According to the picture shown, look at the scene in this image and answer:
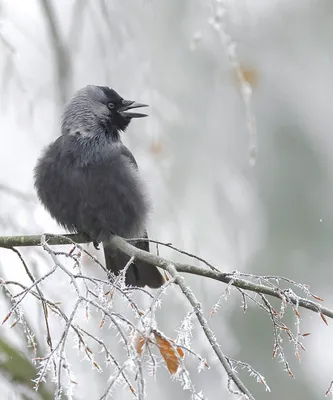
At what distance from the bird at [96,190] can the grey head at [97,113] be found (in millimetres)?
13

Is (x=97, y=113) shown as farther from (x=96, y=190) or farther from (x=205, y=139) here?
(x=205, y=139)

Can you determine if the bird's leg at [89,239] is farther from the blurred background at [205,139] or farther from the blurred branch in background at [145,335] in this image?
the blurred branch in background at [145,335]

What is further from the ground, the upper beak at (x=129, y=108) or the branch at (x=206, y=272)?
the upper beak at (x=129, y=108)

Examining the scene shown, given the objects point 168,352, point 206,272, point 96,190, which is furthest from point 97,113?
point 168,352

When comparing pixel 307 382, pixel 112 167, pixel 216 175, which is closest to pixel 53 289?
pixel 112 167

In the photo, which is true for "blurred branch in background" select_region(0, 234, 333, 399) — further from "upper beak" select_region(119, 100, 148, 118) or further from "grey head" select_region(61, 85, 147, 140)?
"upper beak" select_region(119, 100, 148, 118)

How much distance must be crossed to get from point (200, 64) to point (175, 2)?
127 centimetres

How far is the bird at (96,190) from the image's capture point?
14.0 feet

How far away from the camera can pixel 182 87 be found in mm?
5832

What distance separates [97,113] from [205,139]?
1.49m

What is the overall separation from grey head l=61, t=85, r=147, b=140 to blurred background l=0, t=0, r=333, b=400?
9 cm

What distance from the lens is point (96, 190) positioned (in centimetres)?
426

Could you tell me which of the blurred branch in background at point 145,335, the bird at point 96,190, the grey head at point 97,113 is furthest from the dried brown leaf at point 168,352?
the grey head at point 97,113

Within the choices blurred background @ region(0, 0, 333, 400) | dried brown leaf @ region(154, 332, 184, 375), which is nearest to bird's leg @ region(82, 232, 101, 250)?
blurred background @ region(0, 0, 333, 400)
